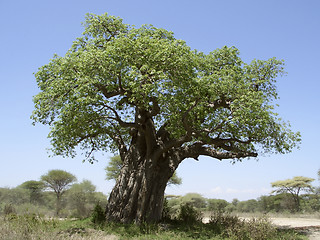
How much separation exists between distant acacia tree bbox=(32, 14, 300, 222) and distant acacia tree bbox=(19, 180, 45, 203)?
67.8ft

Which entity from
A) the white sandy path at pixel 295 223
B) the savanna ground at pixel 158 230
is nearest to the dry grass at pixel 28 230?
the savanna ground at pixel 158 230

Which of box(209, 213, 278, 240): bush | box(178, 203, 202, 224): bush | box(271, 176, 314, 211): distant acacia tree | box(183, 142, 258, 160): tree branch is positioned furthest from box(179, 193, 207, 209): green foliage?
box(209, 213, 278, 240): bush

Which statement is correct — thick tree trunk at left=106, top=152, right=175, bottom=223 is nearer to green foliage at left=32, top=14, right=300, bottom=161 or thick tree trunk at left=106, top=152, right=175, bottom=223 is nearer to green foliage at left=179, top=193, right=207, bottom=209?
green foliage at left=32, top=14, right=300, bottom=161

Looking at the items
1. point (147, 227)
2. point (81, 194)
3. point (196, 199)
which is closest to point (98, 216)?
point (147, 227)

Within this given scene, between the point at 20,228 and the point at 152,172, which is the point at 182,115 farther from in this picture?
the point at 20,228

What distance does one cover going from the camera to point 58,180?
97.6ft

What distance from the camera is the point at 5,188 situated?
33.7 metres

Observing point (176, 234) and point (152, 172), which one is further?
point (152, 172)

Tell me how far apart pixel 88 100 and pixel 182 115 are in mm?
3536

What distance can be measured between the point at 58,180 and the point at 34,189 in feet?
17.2

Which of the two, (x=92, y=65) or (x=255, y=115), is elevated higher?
(x=92, y=65)

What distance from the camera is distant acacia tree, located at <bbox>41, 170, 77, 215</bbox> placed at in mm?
29516

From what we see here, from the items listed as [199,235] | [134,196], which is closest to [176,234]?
[199,235]

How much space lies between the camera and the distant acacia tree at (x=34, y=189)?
32.6 metres
